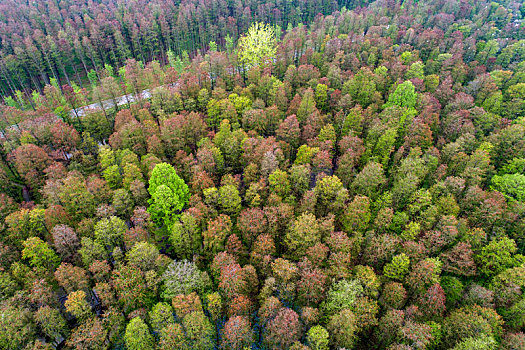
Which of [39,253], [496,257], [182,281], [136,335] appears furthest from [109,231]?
[496,257]

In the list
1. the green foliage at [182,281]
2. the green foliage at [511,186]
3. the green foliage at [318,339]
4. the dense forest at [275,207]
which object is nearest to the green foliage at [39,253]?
the dense forest at [275,207]

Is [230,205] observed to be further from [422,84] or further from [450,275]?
[422,84]

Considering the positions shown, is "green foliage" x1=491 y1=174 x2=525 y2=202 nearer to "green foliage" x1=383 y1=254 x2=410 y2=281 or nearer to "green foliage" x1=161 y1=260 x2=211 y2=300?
"green foliage" x1=383 y1=254 x2=410 y2=281

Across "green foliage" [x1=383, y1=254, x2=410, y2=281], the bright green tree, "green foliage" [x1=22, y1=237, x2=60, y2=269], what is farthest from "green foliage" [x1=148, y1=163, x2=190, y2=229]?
the bright green tree

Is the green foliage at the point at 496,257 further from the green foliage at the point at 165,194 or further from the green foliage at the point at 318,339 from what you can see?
the green foliage at the point at 165,194

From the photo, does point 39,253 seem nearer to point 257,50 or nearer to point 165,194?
point 165,194

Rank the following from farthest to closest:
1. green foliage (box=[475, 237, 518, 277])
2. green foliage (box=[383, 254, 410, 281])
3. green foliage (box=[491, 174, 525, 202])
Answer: green foliage (box=[491, 174, 525, 202]) → green foliage (box=[475, 237, 518, 277]) → green foliage (box=[383, 254, 410, 281])

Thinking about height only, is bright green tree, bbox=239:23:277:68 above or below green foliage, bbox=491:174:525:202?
above

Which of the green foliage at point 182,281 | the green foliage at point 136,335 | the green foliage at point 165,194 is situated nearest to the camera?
the green foliage at point 136,335

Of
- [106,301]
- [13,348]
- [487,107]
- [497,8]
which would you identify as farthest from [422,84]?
[13,348]
